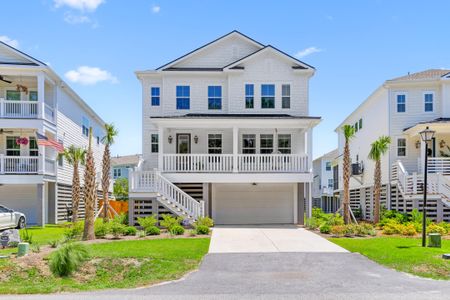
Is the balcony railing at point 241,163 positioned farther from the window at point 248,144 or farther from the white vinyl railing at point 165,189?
the window at point 248,144

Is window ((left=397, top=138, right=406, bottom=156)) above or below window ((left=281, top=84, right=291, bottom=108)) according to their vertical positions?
below

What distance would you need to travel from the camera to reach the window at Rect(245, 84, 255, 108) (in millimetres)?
25203

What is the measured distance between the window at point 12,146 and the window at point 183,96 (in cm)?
1004

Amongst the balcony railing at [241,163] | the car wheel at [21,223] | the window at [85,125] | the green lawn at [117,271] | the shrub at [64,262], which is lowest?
the car wheel at [21,223]

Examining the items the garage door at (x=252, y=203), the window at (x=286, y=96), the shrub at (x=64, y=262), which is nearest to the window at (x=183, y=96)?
the garage door at (x=252, y=203)

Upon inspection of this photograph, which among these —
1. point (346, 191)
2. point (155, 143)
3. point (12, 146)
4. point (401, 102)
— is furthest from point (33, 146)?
point (401, 102)

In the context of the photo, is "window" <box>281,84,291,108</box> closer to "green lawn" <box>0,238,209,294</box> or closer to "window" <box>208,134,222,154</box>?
"window" <box>208,134,222,154</box>

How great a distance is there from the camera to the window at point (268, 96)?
992 inches

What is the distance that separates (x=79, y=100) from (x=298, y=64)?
50.5 feet

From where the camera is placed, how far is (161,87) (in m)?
25.6

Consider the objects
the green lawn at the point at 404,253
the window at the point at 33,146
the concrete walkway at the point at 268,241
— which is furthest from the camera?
the window at the point at 33,146

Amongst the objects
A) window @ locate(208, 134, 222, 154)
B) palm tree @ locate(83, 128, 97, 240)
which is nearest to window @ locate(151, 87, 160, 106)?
window @ locate(208, 134, 222, 154)

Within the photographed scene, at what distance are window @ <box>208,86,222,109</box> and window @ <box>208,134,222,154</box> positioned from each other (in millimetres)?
1656

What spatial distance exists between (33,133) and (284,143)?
572 inches
